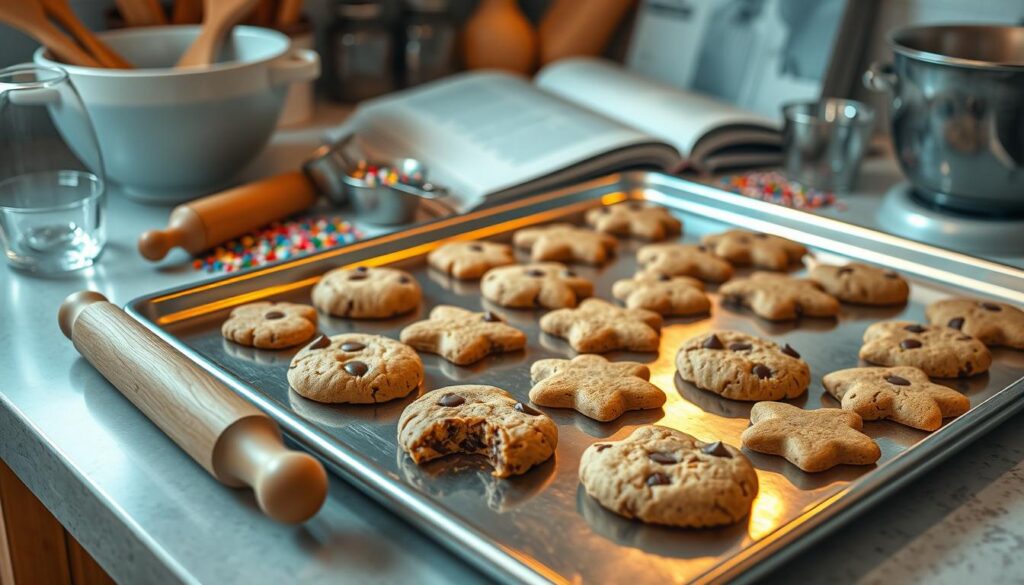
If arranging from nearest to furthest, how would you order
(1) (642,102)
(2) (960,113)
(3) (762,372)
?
(3) (762,372), (2) (960,113), (1) (642,102)

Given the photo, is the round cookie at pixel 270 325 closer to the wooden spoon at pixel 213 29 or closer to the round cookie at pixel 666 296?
the round cookie at pixel 666 296

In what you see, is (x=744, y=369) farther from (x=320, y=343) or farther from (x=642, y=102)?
(x=642, y=102)

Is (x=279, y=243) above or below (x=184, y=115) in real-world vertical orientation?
below

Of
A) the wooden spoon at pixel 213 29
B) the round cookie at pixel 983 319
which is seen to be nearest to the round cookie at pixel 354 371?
the round cookie at pixel 983 319

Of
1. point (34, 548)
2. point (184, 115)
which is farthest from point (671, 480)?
point (184, 115)

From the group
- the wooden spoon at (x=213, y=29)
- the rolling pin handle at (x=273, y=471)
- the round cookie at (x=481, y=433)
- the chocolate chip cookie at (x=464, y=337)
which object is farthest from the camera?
the wooden spoon at (x=213, y=29)

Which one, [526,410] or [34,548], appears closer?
[526,410]
